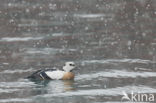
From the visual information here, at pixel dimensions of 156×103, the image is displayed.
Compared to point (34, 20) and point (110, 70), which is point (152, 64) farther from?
point (34, 20)

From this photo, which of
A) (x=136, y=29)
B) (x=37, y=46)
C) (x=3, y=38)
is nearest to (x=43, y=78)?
(x=37, y=46)

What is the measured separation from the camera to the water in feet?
64.3

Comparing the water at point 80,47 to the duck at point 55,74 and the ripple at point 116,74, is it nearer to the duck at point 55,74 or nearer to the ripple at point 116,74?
the ripple at point 116,74

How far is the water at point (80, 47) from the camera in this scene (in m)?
19.6

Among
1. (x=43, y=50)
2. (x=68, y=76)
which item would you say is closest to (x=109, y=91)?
(x=68, y=76)

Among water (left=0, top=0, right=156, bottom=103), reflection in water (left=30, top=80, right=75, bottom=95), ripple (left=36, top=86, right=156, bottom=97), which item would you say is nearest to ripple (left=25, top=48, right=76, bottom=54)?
water (left=0, top=0, right=156, bottom=103)

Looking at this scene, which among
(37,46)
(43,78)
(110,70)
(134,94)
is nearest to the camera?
(134,94)

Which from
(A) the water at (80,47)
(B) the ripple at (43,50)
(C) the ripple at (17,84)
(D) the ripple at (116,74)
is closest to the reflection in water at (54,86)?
(A) the water at (80,47)

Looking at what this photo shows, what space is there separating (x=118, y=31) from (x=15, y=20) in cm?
700

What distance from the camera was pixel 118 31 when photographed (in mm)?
31297

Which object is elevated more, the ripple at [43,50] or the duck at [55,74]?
the ripple at [43,50]

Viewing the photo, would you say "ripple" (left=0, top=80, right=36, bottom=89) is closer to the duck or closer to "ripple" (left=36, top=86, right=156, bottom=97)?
the duck

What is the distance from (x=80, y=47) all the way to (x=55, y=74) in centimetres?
649

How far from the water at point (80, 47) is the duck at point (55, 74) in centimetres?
25
